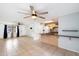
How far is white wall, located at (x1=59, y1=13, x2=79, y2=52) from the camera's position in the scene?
4.60m

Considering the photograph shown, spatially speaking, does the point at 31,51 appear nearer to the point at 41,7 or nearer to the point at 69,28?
the point at 41,7

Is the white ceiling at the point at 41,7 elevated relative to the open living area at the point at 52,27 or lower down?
elevated

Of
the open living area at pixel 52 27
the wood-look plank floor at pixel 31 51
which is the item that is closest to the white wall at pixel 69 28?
the open living area at pixel 52 27

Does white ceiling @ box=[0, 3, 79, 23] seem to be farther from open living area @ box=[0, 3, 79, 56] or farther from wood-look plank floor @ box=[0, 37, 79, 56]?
wood-look plank floor @ box=[0, 37, 79, 56]

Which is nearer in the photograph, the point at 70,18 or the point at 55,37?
the point at 70,18

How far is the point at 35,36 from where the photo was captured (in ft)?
28.6

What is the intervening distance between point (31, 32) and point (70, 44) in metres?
5.02

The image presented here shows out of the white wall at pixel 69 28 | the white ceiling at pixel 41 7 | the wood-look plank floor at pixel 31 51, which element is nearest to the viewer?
the white ceiling at pixel 41 7

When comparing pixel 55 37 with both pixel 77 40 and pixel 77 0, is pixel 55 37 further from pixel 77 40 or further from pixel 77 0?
pixel 77 0

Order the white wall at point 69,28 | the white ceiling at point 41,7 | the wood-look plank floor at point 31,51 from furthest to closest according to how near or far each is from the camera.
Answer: the white wall at point 69,28
the wood-look plank floor at point 31,51
the white ceiling at point 41,7

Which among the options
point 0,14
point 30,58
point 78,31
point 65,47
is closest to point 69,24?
point 78,31

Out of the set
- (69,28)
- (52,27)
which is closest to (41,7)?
(69,28)

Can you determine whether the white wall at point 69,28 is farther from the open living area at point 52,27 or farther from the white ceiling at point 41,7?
the white ceiling at point 41,7

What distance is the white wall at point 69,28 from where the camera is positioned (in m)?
4.60
